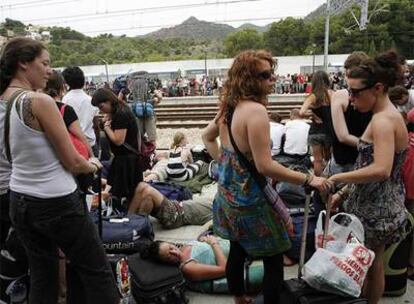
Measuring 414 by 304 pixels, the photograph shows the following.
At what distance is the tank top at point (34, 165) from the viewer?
2.02 meters

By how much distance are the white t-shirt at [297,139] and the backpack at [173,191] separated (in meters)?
1.28

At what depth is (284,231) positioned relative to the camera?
233cm

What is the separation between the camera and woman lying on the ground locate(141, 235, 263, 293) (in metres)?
3.03

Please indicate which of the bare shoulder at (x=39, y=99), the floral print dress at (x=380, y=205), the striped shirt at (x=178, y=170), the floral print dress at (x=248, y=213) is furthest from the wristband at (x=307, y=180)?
the striped shirt at (x=178, y=170)

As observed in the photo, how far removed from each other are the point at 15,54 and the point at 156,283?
5.54ft

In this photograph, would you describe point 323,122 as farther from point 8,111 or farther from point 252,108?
point 8,111

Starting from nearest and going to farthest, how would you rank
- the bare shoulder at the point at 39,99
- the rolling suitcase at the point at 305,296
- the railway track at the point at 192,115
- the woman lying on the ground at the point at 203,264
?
the bare shoulder at the point at 39,99 → the rolling suitcase at the point at 305,296 → the woman lying on the ground at the point at 203,264 → the railway track at the point at 192,115

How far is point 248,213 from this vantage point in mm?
2291

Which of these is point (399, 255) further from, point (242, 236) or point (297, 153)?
point (297, 153)

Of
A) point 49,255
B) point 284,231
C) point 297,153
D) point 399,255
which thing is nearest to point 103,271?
point 49,255

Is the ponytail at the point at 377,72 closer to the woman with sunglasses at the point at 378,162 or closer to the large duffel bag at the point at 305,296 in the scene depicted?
the woman with sunglasses at the point at 378,162

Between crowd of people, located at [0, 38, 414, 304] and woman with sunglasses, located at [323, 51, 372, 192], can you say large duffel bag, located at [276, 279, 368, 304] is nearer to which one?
crowd of people, located at [0, 38, 414, 304]

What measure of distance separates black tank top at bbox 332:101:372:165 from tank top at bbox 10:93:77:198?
200 cm

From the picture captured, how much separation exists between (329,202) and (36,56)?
5.85ft
